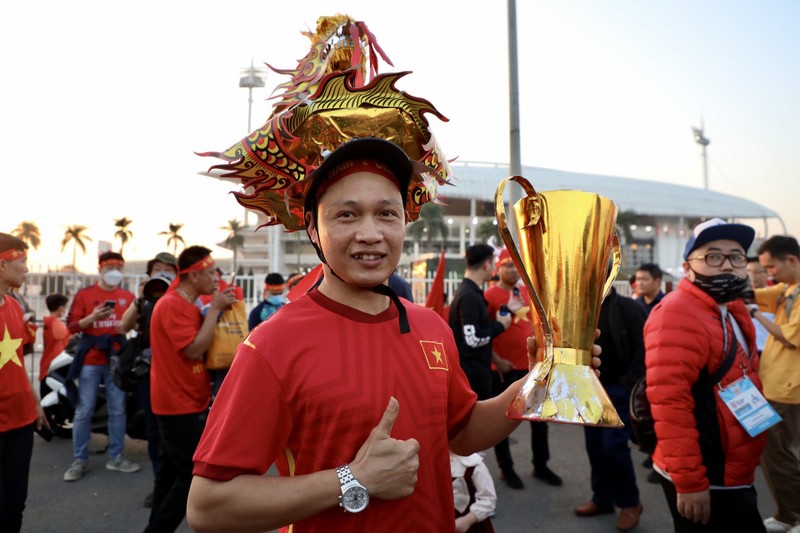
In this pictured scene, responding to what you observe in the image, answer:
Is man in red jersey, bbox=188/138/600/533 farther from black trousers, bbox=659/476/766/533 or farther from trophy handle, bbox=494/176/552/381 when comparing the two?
black trousers, bbox=659/476/766/533

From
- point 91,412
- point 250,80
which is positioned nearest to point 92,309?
point 91,412

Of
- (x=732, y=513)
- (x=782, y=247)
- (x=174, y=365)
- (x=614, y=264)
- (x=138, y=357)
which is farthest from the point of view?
(x=138, y=357)

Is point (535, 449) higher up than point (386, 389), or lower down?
lower down

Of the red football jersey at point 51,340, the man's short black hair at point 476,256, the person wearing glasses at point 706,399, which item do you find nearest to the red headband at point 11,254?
the red football jersey at point 51,340

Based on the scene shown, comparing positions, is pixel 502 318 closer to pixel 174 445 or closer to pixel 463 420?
pixel 174 445

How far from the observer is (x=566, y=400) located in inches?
54.7

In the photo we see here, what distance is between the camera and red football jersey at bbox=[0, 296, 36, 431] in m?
3.25

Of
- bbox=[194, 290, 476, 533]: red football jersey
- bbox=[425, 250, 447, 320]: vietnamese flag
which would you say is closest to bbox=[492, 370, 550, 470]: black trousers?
bbox=[425, 250, 447, 320]: vietnamese flag

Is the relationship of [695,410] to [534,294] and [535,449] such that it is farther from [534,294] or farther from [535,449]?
[535,449]

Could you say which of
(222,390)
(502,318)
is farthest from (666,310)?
(502,318)

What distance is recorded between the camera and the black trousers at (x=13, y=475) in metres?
3.08

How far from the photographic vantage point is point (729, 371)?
263 centimetres

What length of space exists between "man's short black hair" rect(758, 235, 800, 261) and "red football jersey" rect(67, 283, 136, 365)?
6.55 m

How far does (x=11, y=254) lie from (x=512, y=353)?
451cm
